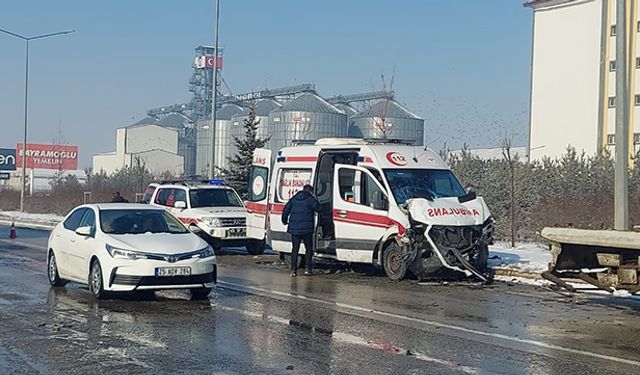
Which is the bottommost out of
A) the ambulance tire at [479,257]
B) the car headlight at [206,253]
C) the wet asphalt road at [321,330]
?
the wet asphalt road at [321,330]

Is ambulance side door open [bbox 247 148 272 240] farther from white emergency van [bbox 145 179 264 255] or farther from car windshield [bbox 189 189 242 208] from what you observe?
car windshield [bbox 189 189 242 208]

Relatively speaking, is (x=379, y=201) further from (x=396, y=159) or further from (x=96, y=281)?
(x=96, y=281)

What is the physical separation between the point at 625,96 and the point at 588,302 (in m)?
4.17

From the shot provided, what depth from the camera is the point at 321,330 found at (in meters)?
10.6

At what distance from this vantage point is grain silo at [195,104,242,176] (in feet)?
300

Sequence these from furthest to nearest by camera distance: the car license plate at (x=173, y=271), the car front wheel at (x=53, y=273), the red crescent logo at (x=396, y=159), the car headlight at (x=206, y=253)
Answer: the red crescent logo at (x=396, y=159) → the car front wheel at (x=53, y=273) → the car headlight at (x=206, y=253) → the car license plate at (x=173, y=271)

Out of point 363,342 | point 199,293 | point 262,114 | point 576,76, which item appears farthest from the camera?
point 262,114

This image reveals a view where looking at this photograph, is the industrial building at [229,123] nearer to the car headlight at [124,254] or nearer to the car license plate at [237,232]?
the car license plate at [237,232]

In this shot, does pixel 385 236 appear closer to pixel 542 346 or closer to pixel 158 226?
pixel 158 226

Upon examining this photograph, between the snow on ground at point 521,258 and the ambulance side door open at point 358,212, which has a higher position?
the ambulance side door open at point 358,212

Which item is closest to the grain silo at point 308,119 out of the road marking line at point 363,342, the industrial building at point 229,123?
the industrial building at point 229,123

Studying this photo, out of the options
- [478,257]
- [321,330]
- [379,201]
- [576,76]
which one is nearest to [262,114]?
[576,76]

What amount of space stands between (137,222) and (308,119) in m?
65.9

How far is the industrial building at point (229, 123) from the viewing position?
79.6m
